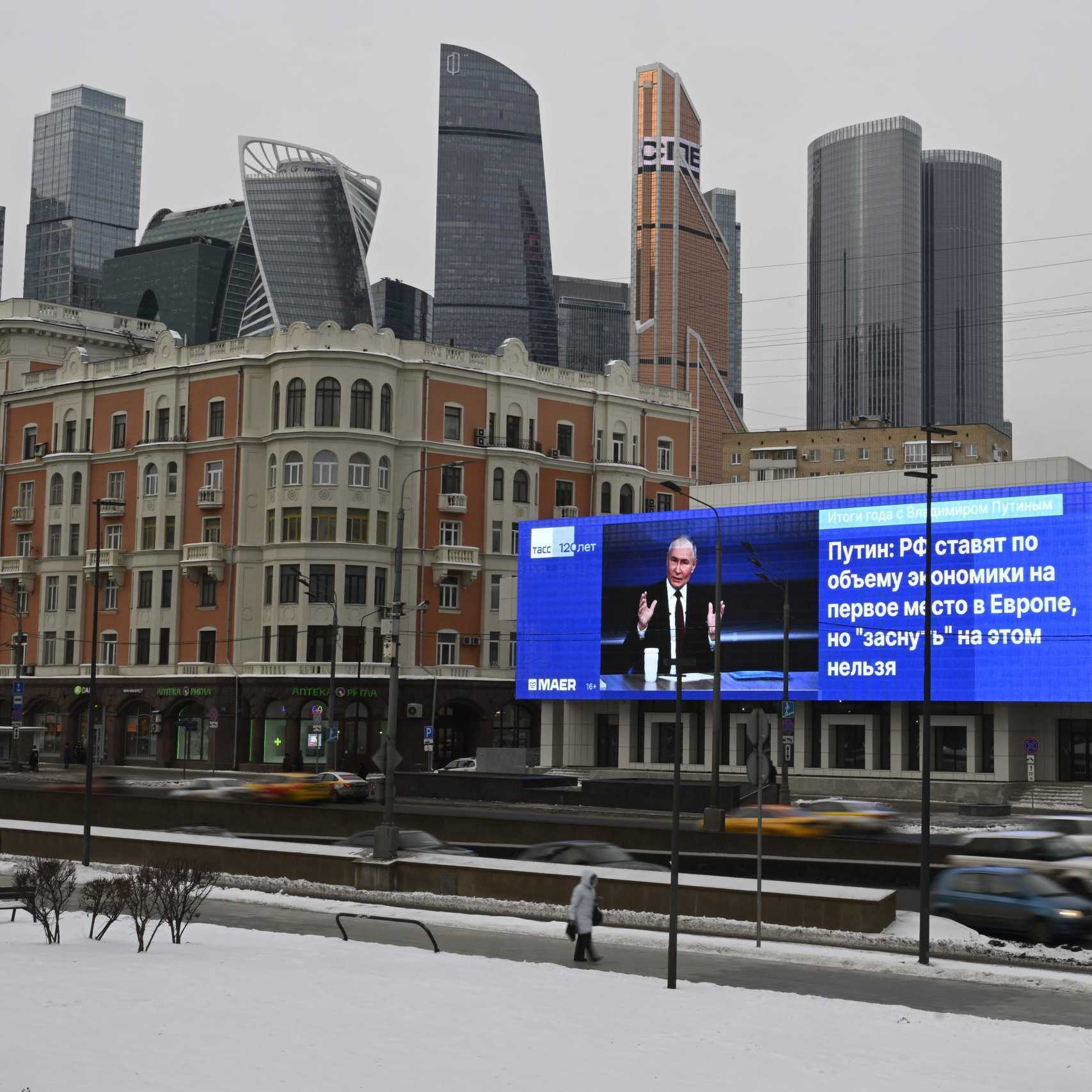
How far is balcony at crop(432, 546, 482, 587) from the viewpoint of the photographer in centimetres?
8956

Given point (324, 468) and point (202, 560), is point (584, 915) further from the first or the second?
point (202, 560)

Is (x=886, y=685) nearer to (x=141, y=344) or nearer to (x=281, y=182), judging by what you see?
(x=141, y=344)

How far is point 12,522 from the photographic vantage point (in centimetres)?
10162

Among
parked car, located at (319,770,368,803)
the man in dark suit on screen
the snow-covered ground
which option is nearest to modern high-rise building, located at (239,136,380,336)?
the man in dark suit on screen

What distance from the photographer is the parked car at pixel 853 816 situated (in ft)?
146

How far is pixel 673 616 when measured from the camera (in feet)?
267

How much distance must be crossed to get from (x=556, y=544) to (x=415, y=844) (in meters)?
48.7

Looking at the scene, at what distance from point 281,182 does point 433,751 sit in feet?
328

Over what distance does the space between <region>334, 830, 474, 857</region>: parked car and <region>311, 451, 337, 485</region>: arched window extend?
48.6 m

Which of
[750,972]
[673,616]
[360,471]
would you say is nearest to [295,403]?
[360,471]

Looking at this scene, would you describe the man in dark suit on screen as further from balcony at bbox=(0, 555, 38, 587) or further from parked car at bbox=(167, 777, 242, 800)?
balcony at bbox=(0, 555, 38, 587)

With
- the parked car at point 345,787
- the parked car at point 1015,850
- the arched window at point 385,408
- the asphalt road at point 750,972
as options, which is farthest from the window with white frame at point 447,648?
the asphalt road at point 750,972

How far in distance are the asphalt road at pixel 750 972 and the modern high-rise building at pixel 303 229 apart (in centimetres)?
14158

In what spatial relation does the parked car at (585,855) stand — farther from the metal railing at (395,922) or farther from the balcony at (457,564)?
→ the balcony at (457,564)
